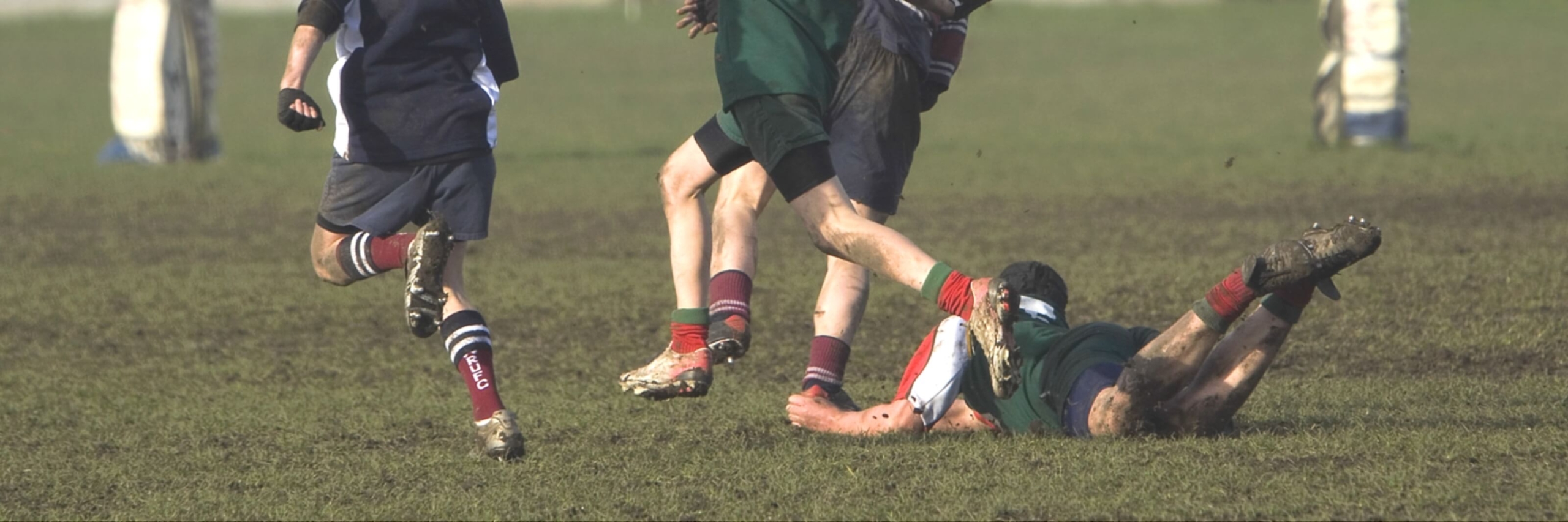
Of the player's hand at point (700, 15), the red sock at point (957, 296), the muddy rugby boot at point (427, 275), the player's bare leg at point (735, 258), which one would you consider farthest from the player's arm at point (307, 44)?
the red sock at point (957, 296)

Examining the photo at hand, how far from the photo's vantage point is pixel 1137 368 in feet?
18.8

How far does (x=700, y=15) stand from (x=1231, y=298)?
2.17 m

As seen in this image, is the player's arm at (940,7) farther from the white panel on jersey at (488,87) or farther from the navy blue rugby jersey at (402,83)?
the white panel on jersey at (488,87)

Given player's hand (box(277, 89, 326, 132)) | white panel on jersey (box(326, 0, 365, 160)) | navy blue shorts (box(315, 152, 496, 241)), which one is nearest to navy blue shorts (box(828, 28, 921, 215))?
navy blue shorts (box(315, 152, 496, 241))

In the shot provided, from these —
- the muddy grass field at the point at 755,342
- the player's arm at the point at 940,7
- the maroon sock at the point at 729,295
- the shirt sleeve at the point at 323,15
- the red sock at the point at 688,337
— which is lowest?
the muddy grass field at the point at 755,342

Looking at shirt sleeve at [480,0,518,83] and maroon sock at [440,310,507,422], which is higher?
shirt sleeve at [480,0,518,83]

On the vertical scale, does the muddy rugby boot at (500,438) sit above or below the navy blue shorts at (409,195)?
below

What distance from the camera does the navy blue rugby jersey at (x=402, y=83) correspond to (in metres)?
6.19

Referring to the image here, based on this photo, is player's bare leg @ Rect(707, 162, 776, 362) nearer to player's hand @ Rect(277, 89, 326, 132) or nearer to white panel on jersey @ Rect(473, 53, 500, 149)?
white panel on jersey @ Rect(473, 53, 500, 149)

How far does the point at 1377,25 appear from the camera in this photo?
19078 millimetres

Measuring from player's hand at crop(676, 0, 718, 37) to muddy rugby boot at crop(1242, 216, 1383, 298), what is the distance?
84.0 inches

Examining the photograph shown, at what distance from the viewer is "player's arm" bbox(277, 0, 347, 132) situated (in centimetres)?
603

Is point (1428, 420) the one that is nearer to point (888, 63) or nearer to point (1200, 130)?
point (888, 63)

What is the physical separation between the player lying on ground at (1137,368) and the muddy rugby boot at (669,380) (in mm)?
488
